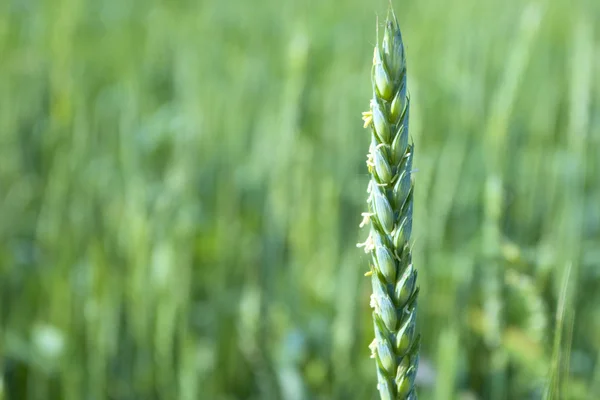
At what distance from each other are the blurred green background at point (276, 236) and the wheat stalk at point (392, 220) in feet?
0.53

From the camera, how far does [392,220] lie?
0.47 m

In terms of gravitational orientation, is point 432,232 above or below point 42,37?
below

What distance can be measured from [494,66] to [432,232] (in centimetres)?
193

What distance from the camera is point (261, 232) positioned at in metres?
2.35

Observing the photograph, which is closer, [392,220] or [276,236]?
[392,220]

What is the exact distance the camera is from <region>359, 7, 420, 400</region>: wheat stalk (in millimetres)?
466

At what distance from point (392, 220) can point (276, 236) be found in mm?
1635

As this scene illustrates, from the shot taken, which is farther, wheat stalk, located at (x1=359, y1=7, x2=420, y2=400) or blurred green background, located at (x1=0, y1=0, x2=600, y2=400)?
blurred green background, located at (x1=0, y1=0, x2=600, y2=400)

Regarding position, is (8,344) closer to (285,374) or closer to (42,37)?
(285,374)

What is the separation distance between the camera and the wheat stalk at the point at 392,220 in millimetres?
466

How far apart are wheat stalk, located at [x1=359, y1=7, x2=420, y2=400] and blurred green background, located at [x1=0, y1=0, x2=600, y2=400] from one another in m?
0.16

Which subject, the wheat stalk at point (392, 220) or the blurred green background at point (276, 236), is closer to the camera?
the wheat stalk at point (392, 220)

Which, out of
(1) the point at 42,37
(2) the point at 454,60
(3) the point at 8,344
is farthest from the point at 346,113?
(1) the point at 42,37

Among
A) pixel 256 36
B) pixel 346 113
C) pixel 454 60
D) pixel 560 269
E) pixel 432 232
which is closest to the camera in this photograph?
pixel 560 269
